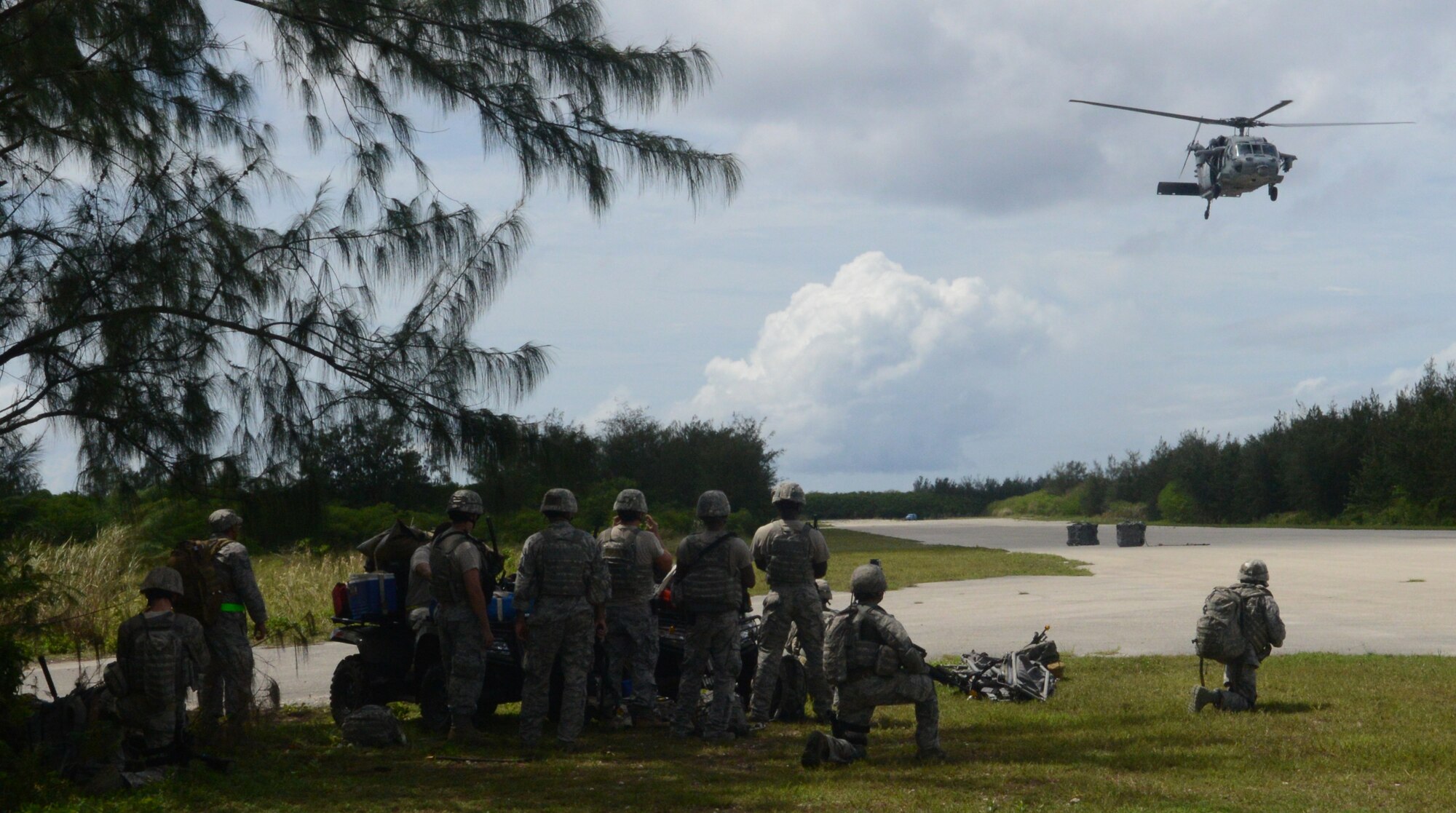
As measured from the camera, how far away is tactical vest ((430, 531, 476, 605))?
863cm

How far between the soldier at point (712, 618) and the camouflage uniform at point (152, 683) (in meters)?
3.17

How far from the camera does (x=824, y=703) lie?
946cm

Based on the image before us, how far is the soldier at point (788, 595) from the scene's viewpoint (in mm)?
9172

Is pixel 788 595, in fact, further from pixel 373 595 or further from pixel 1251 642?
pixel 1251 642

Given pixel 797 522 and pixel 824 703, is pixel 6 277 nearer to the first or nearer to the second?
pixel 797 522

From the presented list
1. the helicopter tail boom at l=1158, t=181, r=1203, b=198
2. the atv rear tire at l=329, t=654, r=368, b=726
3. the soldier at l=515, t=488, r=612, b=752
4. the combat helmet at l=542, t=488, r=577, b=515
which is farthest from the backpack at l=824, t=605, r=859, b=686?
the helicopter tail boom at l=1158, t=181, r=1203, b=198

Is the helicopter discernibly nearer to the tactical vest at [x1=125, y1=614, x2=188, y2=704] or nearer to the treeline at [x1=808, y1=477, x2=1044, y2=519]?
the tactical vest at [x1=125, y1=614, x2=188, y2=704]

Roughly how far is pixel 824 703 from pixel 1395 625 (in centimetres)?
960

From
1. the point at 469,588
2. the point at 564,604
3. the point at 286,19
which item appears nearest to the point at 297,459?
the point at 469,588

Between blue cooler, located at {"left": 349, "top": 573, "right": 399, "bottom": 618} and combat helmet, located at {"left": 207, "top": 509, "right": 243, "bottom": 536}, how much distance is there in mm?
1205

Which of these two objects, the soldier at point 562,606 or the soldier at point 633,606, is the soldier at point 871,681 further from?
the soldier at point 633,606

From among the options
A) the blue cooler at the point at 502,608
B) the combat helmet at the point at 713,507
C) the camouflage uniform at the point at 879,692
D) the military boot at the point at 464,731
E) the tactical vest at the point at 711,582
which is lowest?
the military boot at the point at 464,731

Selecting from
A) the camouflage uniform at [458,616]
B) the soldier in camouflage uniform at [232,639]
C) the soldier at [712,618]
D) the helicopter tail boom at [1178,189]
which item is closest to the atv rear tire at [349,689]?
the soldier in camouflage uniform at [232,639]

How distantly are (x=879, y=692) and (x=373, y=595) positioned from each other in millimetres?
3928
